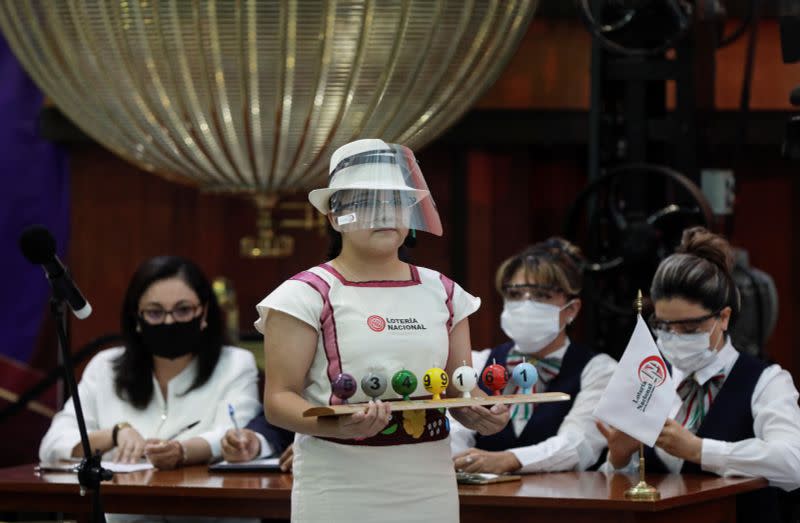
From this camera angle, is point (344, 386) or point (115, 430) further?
point (115, 430)

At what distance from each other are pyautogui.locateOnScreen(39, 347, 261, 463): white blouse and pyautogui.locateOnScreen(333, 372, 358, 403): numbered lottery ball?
1554mm

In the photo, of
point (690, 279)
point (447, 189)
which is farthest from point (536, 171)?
point (690, 279)

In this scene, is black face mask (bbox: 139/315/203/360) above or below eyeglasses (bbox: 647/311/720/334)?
below

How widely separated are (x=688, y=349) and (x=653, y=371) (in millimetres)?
348

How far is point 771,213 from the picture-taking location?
5.29 m

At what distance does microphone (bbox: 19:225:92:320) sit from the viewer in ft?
9.46

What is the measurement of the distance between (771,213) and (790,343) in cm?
48

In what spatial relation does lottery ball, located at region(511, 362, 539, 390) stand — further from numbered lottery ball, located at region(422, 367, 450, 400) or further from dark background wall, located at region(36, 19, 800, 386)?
dark background wall, located at region(36, 19, 800, 386)

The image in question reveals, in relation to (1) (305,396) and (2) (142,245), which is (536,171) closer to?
(2) (142,245)

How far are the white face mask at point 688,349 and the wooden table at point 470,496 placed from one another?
28 centimetres

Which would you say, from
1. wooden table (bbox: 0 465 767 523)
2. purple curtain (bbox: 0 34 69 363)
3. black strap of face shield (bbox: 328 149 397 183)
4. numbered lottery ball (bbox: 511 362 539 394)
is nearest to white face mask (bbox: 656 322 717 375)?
wooden table (bbox: 0 465 767 523)

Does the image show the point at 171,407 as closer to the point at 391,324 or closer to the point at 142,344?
the point at 142,344

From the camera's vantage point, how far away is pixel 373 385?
2.62m

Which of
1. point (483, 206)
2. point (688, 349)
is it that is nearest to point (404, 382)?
point (688, 349)
